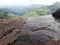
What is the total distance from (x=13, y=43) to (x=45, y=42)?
1614mm

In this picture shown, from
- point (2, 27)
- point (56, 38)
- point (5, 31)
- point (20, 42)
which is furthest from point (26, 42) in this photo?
point (2, 27)

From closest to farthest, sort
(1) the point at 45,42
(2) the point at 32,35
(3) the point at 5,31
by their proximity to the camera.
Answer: (1) the point at 45,42, (2) the point at 32,35, (3) the point at 5,31

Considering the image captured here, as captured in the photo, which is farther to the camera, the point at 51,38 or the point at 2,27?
the point at 2,27

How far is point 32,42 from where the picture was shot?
7.31 m

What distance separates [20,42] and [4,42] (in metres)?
1.00

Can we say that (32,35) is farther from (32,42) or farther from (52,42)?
(52,42)

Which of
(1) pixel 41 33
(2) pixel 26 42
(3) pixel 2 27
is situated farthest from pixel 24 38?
(3) pixel 2 27

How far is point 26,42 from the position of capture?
24.2 feet

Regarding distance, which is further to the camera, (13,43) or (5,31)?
(5,31)

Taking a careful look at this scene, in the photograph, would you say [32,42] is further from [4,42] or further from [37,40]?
[4,42]

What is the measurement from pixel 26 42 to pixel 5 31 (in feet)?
7.72

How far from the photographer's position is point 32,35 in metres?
7.87

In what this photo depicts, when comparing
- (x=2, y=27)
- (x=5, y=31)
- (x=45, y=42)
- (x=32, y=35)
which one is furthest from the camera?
(x=2, y=27)

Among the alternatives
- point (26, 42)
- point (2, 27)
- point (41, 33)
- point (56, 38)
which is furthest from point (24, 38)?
point (2, 27)
